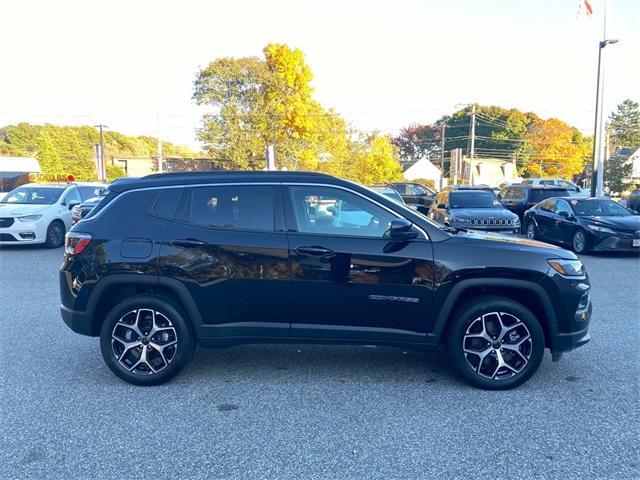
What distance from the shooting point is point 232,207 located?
445 cm

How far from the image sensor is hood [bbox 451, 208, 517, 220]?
1312cm

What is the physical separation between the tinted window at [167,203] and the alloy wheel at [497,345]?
2.74 metres

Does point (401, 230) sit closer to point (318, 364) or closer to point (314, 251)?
point (314, 251)

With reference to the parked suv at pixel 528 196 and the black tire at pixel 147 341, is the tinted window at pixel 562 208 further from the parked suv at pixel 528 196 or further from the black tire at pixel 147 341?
the black tire at pixel 147 341

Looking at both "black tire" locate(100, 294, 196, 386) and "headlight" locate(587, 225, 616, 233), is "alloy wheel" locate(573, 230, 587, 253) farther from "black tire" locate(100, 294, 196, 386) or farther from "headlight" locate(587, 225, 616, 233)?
"black tire" locate(100, 294, 196, 386)

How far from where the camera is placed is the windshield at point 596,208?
41.1 ft

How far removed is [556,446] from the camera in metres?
3.38

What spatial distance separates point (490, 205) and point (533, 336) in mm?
10753

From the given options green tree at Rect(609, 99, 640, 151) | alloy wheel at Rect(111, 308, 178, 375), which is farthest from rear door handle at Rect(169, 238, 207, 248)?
green tree at Rect(609, 99, 640, 151)

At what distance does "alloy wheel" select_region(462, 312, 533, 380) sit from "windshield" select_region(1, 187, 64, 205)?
41.9 ft

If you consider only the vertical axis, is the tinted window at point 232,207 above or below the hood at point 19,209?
above

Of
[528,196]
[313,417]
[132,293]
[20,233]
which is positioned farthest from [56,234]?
[528,196]

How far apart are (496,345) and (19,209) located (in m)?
12.6

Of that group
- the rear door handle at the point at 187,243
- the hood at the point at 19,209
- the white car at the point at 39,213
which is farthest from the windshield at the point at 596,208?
the hood at the point at 19,209
